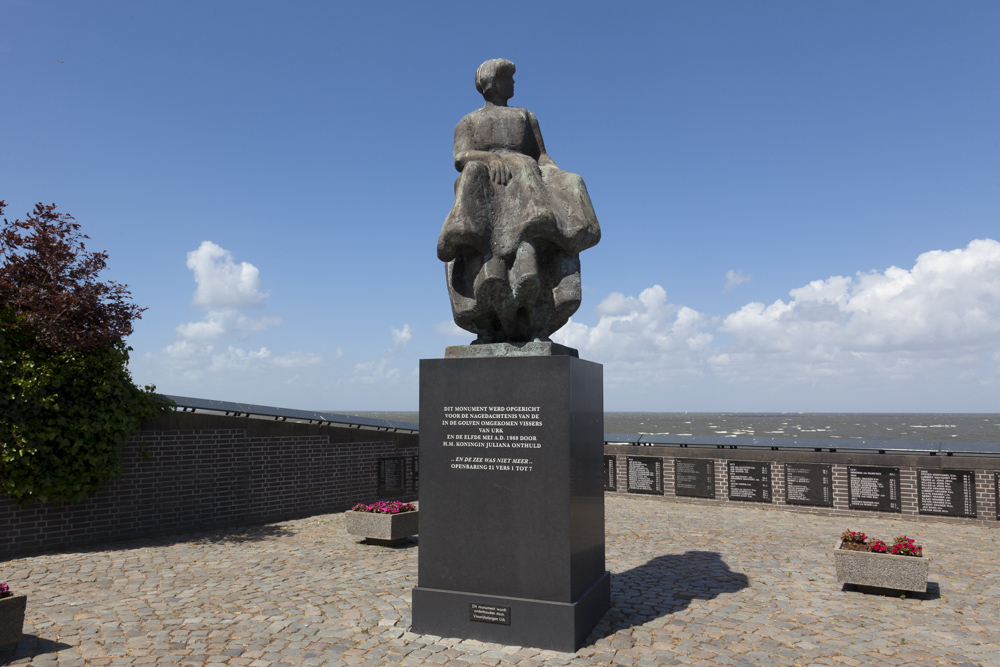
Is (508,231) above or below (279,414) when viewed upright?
above

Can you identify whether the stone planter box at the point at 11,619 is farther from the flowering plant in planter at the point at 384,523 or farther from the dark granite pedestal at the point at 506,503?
the flowering plant in planter at the point at 384,523

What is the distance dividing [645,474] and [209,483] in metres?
9.66

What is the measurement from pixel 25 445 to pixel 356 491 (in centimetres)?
667

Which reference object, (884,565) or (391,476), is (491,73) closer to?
(884,565)

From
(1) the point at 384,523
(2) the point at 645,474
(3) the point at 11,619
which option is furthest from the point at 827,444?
(3) the point at 11,619

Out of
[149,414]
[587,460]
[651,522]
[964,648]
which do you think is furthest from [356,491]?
[964,648]

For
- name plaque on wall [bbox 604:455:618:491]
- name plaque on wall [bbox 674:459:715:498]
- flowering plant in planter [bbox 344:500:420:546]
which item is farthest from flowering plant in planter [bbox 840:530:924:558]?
name plaque on wall [bbox 604:455:618:491]

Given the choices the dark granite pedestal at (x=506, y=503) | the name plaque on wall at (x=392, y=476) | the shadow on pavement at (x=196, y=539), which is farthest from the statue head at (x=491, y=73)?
the name plaque on wall at (x=392, y=476)

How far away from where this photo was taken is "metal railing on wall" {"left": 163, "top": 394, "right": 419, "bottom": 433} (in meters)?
12.4

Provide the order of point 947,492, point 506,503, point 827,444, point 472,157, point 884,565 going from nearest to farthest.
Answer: point 506,503, point 472,157, point 884,565, point 947,492, point 827,444

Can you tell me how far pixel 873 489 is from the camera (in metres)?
13.1

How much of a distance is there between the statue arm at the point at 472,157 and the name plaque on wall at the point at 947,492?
10.9 m

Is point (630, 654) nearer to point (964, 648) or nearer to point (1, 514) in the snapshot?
point (964, 648)

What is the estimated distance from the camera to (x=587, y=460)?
6535 mm
